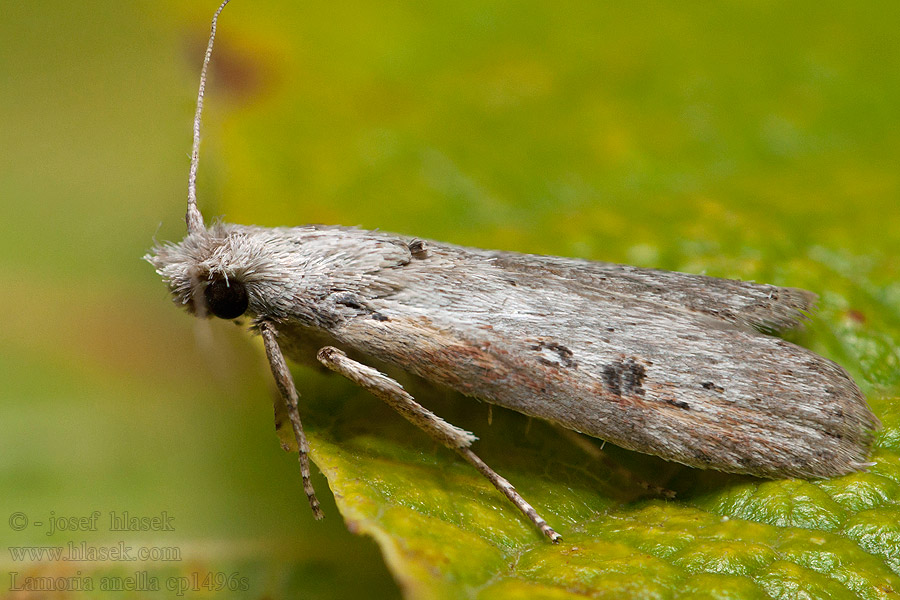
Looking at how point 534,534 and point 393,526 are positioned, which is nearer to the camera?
point 393,526

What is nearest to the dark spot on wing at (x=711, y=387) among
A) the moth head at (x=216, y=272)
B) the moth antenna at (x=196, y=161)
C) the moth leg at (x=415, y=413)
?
the moth leg at (x=415, y=413)

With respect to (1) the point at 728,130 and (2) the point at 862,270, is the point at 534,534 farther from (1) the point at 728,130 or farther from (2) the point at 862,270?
(1) the point at 728,130

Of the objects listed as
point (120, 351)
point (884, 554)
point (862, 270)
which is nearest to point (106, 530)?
point (120, 351)

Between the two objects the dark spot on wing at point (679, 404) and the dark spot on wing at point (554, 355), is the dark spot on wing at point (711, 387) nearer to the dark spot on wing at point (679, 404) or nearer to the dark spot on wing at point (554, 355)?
the dark spot on wing at point (679, 404)

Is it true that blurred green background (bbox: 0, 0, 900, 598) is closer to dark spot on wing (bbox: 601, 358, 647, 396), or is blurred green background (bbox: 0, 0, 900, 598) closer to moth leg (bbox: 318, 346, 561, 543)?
moth leg (bbox: 318, 346, 561, 543)

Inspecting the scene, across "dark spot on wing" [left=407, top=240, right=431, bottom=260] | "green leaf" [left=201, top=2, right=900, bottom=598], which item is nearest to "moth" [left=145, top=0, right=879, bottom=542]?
"dark spot on wing" [left=407, top=240, right=431, bottom=260]

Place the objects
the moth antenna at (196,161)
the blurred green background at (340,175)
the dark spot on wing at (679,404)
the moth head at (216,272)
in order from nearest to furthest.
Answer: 1. the dark spot on wing at (679,404)
2. the blurred green background at (340,175)
3. the moth head at (216,272)
4. the moth antenna at (196,161)
